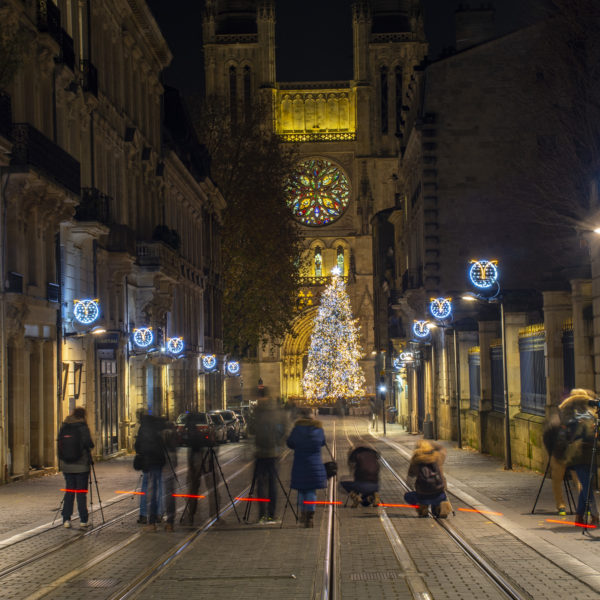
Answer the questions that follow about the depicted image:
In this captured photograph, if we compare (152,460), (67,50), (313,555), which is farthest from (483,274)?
(313,555)

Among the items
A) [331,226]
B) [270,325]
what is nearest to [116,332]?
[270,325]

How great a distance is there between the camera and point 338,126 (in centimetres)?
9675

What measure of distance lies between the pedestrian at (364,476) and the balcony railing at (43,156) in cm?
1022

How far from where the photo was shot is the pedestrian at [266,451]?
15234 millimetres

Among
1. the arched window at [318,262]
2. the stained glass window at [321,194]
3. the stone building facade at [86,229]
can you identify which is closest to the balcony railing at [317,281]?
the arched window at [318,262]

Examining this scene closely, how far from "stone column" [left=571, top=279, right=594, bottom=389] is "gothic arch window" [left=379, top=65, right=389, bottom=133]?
7785 centimetres

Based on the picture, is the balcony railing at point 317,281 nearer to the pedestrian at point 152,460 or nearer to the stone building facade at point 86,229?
the stone building facade at point 86,229

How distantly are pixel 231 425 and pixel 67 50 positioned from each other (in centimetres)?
1908

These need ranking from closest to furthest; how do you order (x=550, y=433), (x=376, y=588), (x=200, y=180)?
(x=376, y=588) < (x=550, y=433) < (x=200, y=180)

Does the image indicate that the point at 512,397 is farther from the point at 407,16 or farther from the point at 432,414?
the point at 407,16

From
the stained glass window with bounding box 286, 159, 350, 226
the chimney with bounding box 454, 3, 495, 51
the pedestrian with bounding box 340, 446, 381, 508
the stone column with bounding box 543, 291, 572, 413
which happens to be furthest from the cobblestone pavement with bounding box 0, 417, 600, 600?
the stained glass window with bounding box 286, 159, 350, 226

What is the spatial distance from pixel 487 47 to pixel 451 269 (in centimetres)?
839

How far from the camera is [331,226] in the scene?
96.4m

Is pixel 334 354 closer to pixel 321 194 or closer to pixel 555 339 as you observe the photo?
pixel 321 194
